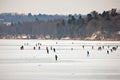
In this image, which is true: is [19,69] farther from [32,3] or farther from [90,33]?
[90,33]

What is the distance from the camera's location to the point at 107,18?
1838cm

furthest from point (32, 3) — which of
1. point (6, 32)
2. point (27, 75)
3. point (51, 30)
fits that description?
point (27, 75)

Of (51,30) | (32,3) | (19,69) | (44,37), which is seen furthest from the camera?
(44,37)

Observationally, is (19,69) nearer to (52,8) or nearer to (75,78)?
(75,78)

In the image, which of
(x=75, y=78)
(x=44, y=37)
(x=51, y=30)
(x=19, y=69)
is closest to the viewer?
(x=75, y=78)

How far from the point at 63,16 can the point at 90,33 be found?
1594 millimetres

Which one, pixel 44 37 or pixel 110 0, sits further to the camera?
pixel 44 37

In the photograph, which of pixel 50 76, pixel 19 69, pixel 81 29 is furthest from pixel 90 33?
pixel 50 76

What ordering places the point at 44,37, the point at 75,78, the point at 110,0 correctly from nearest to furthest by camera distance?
the point at 75,78
the point at 110,0
the point at 44,37

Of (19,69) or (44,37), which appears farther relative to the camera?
(44,37)

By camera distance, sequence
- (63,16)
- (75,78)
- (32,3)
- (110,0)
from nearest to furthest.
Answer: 1. (75,78)
2. (110,0)
3. (32,3)
4. (63,16)

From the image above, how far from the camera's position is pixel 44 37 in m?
20.3

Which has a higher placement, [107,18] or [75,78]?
[107,18]

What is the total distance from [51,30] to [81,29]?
131cm
